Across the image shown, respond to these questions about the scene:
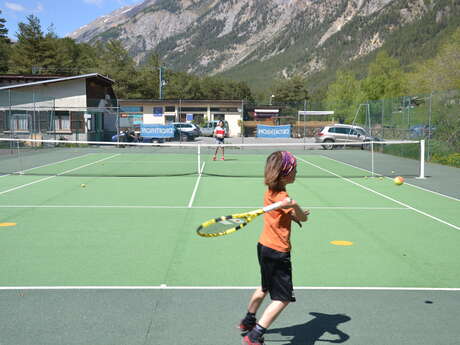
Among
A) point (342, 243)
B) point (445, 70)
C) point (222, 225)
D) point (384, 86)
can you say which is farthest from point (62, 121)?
point (222, 225)

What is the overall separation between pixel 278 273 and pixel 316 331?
3.03ft

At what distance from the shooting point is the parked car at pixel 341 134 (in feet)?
106

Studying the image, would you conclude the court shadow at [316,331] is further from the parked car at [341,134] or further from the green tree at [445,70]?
the green tree at [445,70]

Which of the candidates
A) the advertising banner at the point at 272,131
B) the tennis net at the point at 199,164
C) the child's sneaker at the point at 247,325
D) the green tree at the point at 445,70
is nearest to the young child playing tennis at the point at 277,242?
the child's sneaker at the point at 247,325

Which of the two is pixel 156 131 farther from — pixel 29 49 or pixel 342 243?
pixel 29 49

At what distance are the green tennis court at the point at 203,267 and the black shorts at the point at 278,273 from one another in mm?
610

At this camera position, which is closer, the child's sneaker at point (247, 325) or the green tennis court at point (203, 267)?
the child's sneaker at point (247, 325)

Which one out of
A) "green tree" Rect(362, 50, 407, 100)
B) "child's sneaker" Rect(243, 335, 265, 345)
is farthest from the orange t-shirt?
"green tree" Rect(362, 50, 407, 100)

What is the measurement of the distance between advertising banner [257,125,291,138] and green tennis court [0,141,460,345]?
19614 millimetres

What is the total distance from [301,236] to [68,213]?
4.83m

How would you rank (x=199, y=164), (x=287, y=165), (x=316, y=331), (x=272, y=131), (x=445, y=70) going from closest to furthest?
(x=287, y=165), (x=316, y=331), (x=199, y=164), (x=272, y=131), (x=445, y=70)

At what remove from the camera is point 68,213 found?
35.4 feet

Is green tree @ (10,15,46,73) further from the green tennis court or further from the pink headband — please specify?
the pink headband

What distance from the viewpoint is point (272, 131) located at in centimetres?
3453
